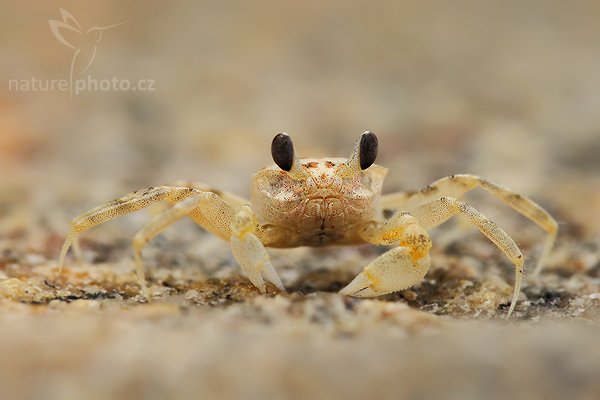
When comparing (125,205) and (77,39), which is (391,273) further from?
(77,39)

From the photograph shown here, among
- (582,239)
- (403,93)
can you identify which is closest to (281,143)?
(582,239)

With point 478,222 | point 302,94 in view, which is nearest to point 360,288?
point 478,222

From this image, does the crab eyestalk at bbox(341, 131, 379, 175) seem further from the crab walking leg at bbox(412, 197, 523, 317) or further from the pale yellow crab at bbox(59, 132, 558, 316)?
the crab walking leg at bbox(412, 197, 523, 317)

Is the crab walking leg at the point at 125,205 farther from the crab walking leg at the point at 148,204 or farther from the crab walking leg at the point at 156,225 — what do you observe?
the crab walking leg at the point at 156,225

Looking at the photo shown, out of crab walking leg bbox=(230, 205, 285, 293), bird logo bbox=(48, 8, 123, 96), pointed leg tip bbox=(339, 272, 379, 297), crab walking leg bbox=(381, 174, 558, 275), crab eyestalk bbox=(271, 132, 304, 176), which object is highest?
bird logo bbox=(48, 8, 123, 96)

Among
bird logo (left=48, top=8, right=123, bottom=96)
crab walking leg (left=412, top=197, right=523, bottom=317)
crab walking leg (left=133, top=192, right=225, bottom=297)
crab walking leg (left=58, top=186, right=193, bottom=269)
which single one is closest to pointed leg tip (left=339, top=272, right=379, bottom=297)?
crab walking leg (left=412, top=197, right=523, bottom=317)

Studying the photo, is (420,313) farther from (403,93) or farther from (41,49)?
(41,49)

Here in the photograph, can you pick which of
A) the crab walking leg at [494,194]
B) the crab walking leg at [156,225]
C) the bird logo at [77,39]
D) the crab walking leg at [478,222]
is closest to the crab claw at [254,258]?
the crab walking leg at [156,225]
